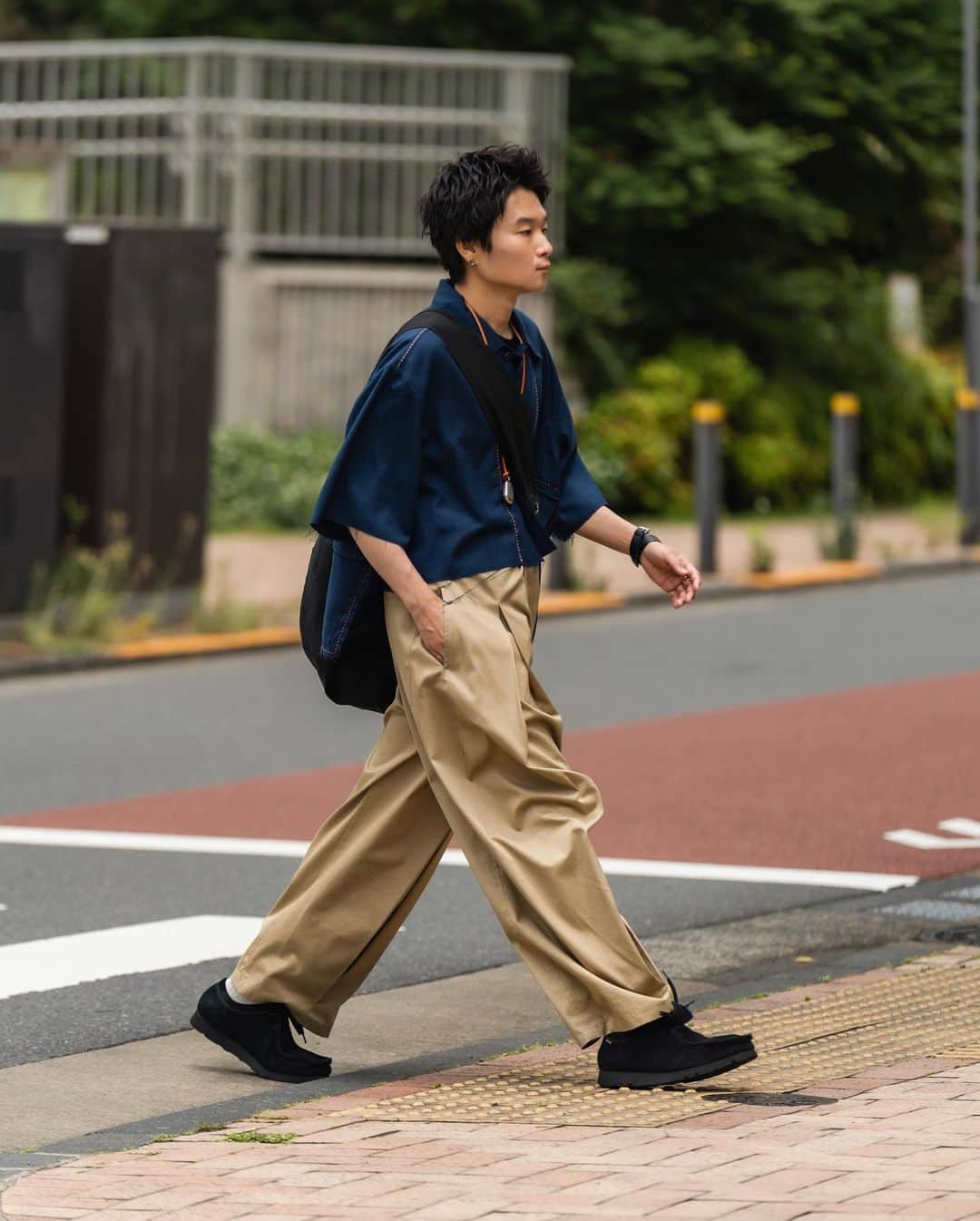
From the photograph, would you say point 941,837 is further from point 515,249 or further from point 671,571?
point 515,249

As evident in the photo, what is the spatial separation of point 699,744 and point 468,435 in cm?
630

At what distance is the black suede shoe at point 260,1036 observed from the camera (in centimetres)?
598

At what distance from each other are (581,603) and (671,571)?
12.1 meters

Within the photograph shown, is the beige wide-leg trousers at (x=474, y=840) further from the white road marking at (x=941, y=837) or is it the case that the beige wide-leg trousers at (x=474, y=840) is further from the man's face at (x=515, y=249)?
the white road marking at (x=941, y=837)

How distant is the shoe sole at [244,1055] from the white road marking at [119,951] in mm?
1102

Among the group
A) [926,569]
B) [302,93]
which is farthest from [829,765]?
[302,93]

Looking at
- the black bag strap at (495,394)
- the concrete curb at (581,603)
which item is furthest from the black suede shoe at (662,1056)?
the concrete curb at (581,603)

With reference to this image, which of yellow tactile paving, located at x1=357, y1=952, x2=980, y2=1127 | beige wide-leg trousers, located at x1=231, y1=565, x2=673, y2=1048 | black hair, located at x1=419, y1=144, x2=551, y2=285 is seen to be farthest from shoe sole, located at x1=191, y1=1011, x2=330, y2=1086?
black hair, located at x1=419, y1=144, x2=551, y2=285

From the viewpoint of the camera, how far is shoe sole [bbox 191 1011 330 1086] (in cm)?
600

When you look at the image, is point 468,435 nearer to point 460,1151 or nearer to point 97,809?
point 460,1151

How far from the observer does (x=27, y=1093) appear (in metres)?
5.98

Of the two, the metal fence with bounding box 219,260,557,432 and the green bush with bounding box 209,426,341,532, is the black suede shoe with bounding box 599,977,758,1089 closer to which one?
the green bush with bounding box 209,426,341,532

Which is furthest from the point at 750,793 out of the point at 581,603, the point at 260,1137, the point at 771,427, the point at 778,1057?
the point at 771,427

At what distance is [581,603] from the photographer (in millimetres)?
18031
